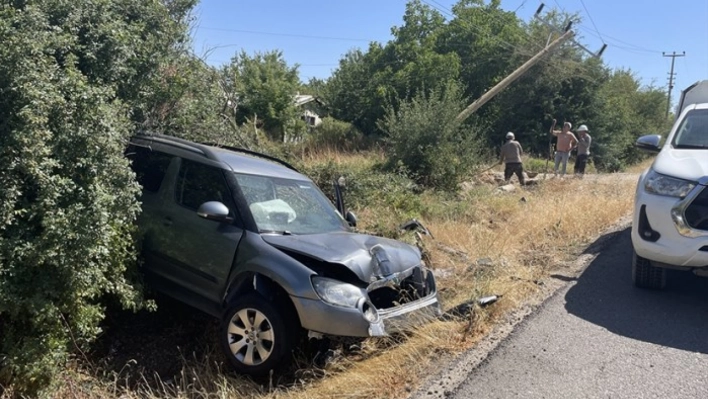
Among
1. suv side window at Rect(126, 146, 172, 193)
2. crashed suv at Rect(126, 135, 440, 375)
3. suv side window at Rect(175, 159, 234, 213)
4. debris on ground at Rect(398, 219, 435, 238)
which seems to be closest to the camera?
crashed suv at Rect(126, 135, 440, 375)

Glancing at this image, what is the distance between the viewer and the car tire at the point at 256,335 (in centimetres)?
466

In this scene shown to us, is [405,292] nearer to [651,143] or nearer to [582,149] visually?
[651,143]

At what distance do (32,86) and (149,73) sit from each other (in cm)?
258

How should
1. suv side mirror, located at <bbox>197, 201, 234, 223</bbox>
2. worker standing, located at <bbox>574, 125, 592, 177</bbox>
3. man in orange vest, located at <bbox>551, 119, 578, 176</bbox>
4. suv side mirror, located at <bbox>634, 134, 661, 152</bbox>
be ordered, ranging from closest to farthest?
1. suv side mirror, located at <bbox>197, 201, 234, 223</bbox>
2. suv side mirror, located at <bbox>634, 134, 661, 152</bbox>
3. man in orange vest, located at <bbox>551, 119, 578, 176</bbox>
4. worker standing, located at <bbox>574, 125, 592, 177</bbox>

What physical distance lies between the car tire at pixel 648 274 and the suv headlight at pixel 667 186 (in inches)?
29.7

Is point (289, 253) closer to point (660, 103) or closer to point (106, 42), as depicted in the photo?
point (106, 42)

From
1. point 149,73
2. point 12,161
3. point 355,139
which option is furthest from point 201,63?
point 355,139

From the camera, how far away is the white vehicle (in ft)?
17.0

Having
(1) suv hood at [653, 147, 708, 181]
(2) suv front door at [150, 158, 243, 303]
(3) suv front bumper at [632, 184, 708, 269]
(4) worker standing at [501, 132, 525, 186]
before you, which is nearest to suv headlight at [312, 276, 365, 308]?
(2) suv front door at [150, 158, 243, 303]

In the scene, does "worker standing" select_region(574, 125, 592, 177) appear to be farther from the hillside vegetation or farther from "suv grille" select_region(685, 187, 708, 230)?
"suv grille" select_region(685, 187, 708, 230)

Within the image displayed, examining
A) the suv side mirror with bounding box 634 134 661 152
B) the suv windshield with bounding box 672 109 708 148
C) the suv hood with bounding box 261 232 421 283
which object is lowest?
the suv hood with bounding box 261 232 421 283

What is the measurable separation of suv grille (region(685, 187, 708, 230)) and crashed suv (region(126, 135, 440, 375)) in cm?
237

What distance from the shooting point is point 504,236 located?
8.43 metres

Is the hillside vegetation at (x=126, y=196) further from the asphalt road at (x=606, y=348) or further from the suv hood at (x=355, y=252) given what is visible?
the suv hood at (x=355, y=252)
